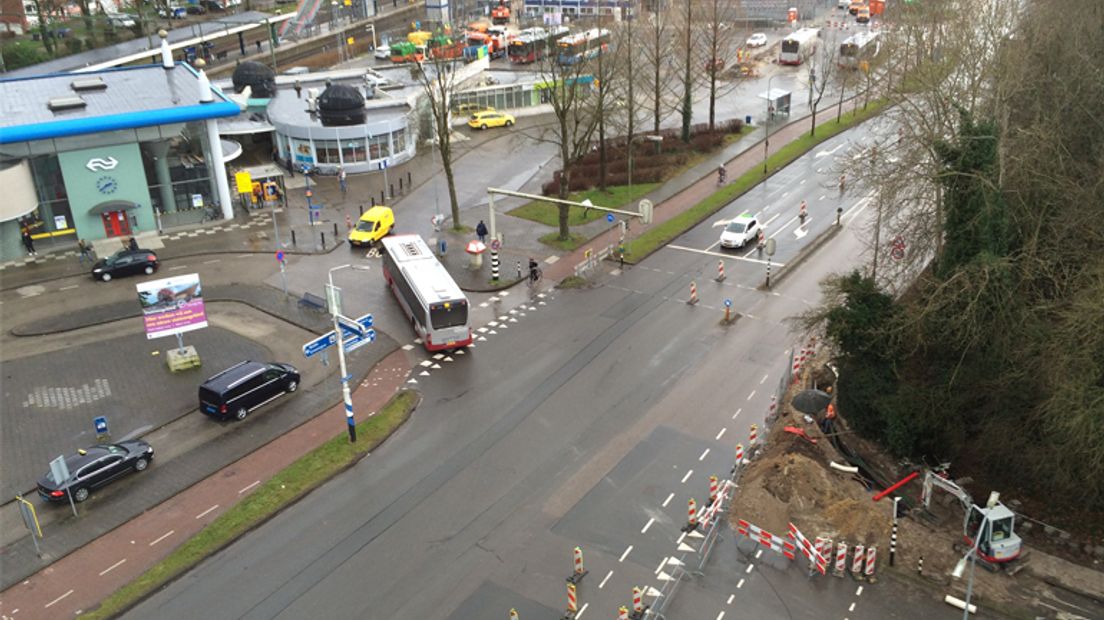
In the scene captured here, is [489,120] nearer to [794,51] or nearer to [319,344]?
[794,51]

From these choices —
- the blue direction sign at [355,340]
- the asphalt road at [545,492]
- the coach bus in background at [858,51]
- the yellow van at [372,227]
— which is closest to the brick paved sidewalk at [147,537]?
the asphalt road at [545,492]

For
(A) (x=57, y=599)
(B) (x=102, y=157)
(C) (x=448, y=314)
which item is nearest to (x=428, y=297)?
(C) (x=448, y=314)

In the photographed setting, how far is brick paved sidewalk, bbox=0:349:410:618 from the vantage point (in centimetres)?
2573

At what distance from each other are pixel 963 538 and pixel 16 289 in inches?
1770

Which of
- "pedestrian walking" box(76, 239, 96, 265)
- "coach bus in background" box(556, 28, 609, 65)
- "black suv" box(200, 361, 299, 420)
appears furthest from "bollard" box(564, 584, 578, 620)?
"pedestrian walking" box(76, 239, 96, 265)

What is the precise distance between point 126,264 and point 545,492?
29.3 m

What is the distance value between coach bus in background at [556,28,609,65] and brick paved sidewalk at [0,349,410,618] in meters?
29.9

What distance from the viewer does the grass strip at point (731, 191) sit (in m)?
51.3

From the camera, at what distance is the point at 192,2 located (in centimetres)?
11994

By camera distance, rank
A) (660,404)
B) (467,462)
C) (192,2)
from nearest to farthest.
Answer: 1. (467,462)
2. (660,404)
3. (192,2)

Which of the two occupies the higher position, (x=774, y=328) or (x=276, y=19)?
(x=276, y=19)

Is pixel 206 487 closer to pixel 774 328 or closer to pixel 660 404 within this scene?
pixel 660 404

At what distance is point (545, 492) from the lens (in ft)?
98.8

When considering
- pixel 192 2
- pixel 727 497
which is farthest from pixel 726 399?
pixel 192 2
